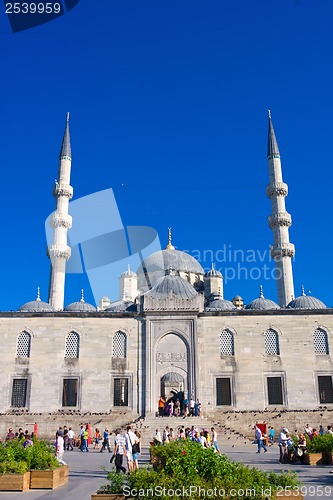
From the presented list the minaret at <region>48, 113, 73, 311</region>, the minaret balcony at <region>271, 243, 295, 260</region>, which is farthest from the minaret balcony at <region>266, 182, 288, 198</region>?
the minaret at <region>48, 113, 73, 311</region>

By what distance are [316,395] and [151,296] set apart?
10611 mm

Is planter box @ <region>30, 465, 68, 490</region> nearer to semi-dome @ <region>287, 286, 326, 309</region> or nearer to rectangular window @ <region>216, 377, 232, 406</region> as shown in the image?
rectangular window @ <region>216, 377, 232, 406</region>

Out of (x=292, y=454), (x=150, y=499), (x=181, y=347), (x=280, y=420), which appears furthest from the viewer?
(x=181, y=347)

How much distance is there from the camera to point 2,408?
26.4 meters

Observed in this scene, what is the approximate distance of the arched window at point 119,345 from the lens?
27.4 meters

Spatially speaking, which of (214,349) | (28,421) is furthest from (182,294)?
(28,421)

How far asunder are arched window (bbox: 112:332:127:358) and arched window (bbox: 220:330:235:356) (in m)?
5.49

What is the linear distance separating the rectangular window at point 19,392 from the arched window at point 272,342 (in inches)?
535

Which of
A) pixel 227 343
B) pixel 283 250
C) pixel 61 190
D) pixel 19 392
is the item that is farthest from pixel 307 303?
pixel 61 190

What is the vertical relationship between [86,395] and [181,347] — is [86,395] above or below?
below

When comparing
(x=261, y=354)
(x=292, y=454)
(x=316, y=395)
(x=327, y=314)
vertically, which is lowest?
(x=292, y=454)

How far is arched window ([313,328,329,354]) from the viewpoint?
89.6 ft

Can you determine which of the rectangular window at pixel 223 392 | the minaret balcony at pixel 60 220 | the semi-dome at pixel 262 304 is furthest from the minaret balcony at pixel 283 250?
the minaret balcony at pixel 60 220

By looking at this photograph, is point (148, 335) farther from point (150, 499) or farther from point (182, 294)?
point (150, 499)
